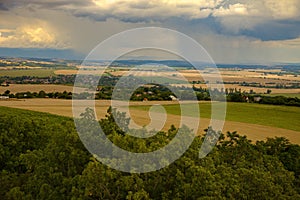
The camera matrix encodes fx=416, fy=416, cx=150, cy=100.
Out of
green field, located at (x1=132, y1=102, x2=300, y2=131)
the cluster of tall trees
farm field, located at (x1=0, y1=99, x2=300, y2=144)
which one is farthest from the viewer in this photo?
green field, located at (x1=132, y1=102, x2=300, y2=131)

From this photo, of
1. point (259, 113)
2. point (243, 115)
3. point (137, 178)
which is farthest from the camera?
point (259, 113)

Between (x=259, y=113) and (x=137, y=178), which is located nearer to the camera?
(x=137, y=178)

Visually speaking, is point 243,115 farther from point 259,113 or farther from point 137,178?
point 137,178

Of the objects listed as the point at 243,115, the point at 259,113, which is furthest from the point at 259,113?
the point at 243,115

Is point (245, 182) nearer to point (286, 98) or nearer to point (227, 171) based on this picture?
point (227, 171)

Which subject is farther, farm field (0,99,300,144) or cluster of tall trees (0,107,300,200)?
farm field (0,99,300,144)

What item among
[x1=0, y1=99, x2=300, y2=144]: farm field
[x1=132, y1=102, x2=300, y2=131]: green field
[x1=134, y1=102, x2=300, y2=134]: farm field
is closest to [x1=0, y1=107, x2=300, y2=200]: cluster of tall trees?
[x1=0, y1=99, x2=300, y2=144]: farm field

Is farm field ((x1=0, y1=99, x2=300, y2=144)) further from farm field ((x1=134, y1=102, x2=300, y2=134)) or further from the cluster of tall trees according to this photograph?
the cluster of tall trees

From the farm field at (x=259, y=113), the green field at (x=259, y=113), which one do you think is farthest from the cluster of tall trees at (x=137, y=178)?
the farm field at (x=259, y=113)

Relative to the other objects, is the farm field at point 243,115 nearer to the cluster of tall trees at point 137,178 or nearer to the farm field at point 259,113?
the farm field at point 259,113
